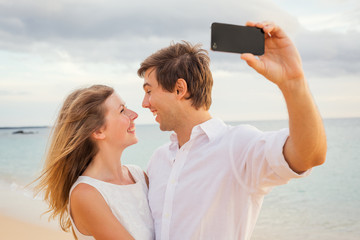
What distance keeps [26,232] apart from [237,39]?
5.69 m

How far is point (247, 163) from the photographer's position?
6.73ft

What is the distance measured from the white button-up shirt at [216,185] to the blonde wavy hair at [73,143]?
2.18ft

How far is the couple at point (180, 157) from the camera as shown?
164 centimetres

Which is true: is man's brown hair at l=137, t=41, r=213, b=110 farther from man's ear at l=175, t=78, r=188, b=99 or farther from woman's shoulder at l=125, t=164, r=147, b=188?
woman's shoulder at l=125, t=164, r=147, b=188

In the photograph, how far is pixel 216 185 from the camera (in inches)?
86.6

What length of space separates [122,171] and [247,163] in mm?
1168

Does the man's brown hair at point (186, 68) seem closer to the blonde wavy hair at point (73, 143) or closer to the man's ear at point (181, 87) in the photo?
the man's ear at point (181, 87)

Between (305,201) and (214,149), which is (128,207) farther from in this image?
(305,201)

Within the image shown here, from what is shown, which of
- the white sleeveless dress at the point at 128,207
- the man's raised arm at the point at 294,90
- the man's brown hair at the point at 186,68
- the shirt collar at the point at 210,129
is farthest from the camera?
the man's brown hair at the point at 186,68

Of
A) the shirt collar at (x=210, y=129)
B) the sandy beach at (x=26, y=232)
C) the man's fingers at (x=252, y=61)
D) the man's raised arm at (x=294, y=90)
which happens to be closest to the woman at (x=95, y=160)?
the shirt collar at (x=210, y=129)

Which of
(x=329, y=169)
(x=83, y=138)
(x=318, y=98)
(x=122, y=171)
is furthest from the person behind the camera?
(x=318, y=98)

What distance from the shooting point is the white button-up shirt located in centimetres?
208

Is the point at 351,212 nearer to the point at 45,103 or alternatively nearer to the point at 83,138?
the point at 83,138

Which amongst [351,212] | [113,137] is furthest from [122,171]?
[351,212]
